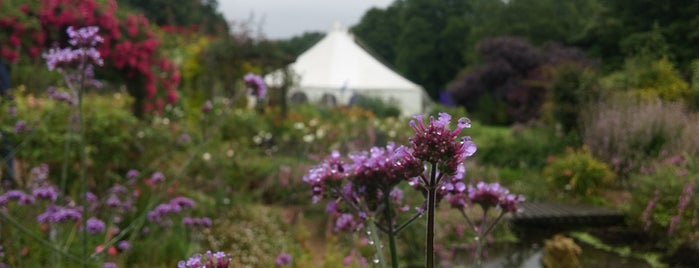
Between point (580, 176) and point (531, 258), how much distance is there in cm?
263

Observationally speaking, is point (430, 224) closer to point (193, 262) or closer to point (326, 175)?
point (193, 262)

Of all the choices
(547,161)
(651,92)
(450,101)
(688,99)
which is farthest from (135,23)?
(450,101)

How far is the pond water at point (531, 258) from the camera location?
5.46m

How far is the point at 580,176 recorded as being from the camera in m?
7.99

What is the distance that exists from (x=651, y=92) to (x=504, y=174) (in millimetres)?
3712

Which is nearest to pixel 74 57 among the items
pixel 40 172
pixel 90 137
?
pixel 40 172

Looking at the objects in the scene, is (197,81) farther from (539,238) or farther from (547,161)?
(539,238)

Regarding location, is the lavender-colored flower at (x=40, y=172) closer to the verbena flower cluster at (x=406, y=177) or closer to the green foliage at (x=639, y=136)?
the verbena flower cluster at (x=406, y=177)

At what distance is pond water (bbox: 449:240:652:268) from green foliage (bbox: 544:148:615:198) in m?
1.94

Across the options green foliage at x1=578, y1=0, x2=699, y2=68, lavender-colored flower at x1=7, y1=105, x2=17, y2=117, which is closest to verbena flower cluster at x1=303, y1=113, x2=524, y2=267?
lavender-colored flower at x1=7, y1=105, x2=17, y2=117

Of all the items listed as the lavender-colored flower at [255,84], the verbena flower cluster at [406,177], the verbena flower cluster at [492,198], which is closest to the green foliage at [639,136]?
the lavender-colored flower at [255,84]

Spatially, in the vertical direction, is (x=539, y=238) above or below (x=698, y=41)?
below

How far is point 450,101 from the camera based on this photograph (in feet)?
82.3

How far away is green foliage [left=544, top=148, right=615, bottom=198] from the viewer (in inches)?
314
